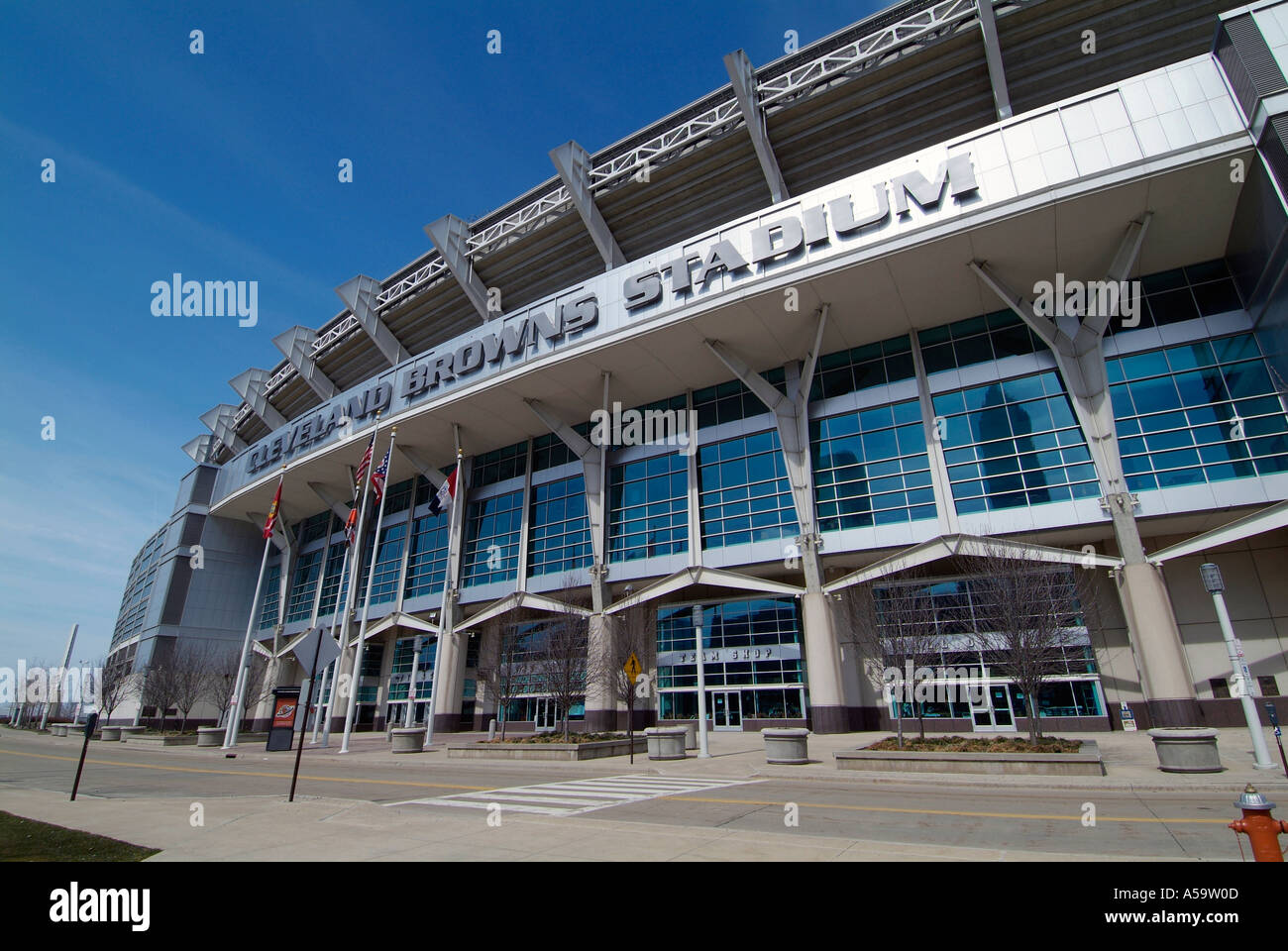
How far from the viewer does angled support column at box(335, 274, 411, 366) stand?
4409 cm

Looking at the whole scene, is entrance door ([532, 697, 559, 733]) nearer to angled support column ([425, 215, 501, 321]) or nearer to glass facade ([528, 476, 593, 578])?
glass facade ([528, 476, 593, 578])

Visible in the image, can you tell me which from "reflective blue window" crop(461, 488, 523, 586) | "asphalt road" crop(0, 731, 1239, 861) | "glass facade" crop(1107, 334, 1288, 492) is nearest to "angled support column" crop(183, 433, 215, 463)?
"reflective blue window" crop(461, 488, 523, 586)

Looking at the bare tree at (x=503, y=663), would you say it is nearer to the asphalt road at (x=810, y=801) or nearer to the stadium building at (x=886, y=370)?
the stadium building at (x=886, y=370)

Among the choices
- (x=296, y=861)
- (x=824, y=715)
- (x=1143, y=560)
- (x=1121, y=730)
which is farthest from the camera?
(x=824, y=715)

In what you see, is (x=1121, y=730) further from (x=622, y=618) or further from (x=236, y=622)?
(x=236, y=622)

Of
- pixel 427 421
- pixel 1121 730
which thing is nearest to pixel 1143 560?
pixel 1121 730

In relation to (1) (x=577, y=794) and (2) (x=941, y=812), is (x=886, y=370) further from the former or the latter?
(1) (x=577, y=794)

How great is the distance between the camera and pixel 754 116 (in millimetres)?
29844

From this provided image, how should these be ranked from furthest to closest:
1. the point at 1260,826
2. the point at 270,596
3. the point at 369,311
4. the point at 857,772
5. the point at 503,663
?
the point at 270,596 → the point at 369,311 → the point at 503,663 → the point at 857,772 → the point at 1260,826

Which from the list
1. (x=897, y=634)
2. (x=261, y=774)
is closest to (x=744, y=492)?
(x=897, y=634)

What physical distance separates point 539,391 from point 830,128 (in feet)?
64.0

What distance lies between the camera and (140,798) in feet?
39.2

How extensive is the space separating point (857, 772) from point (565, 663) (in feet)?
46.8

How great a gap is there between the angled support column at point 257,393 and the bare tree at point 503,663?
113 ft
